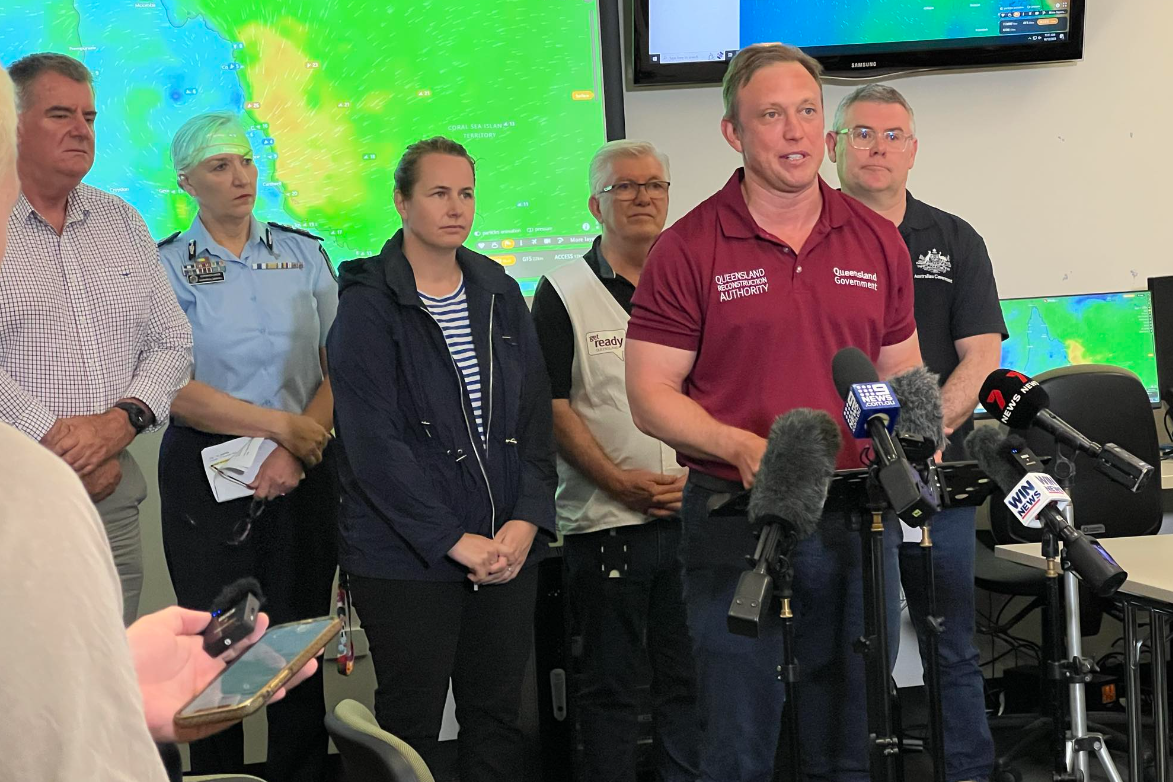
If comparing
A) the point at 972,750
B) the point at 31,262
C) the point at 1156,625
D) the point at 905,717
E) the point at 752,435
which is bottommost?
the point at 905,717

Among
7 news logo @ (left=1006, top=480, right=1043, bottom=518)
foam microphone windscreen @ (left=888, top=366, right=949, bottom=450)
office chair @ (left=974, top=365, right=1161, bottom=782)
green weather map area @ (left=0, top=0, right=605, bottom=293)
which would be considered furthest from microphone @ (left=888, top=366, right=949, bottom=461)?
green weather map area @ (left=0, top=0, right=605, bottom=293)

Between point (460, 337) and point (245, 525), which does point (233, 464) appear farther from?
point (460, 337)

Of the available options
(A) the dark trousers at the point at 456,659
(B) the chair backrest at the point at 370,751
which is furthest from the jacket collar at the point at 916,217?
(B) the chair backrest at the point at 370,751

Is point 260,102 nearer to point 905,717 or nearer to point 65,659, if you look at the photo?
point 905,717

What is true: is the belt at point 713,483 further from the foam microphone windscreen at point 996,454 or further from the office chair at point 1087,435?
the office chair at point 1087,435

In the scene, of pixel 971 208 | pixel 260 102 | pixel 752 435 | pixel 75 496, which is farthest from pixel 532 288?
pixel 75 496

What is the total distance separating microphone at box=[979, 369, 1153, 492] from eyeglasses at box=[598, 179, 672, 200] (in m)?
1.34

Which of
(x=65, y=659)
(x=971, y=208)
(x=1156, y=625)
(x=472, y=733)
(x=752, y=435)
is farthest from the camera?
(x=971, y=208)

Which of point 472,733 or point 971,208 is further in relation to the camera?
point 971,208

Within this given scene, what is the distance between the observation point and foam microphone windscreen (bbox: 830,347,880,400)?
71.6 inches

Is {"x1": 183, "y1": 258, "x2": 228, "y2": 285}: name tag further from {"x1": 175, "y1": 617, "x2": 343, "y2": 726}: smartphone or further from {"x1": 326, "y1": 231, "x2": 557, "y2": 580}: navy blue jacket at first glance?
{"x1": 175, "y1": 617, "x2": 343, "y2": 726}: smartphone

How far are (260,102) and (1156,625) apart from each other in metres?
3.09

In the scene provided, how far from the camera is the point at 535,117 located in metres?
3.93

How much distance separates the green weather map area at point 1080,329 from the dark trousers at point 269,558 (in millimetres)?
2477
